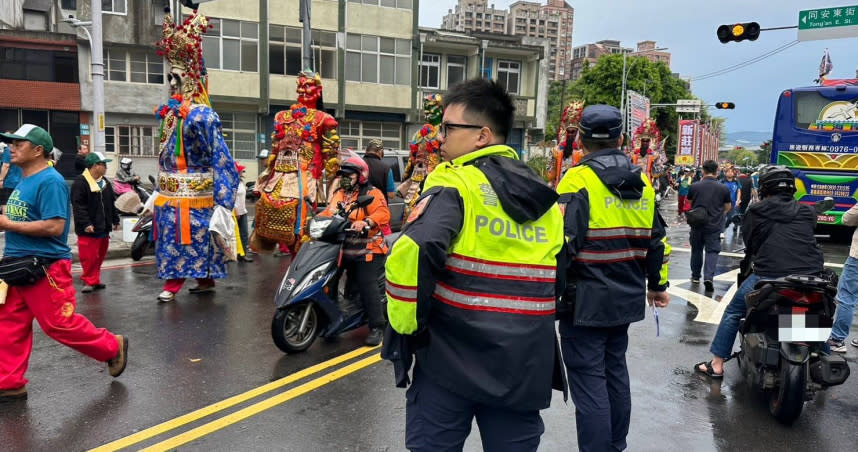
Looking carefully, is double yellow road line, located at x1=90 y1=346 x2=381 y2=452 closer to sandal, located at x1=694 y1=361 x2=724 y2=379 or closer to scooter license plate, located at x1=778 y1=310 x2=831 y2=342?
sandal, located at x1=694 y1=361 x2=724 y2=379

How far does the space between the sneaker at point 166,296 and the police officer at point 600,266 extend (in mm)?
5033

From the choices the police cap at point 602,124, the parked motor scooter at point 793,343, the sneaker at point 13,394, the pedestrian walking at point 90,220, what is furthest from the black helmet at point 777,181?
the pedestrian walking at point 90,220

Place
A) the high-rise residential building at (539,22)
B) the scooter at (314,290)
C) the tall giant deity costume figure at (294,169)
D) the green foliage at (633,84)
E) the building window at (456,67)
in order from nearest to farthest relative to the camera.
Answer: the scooter at (314,290)
the tall giant deity costume figure at (294,169)
the building window at (456,67)
the green foliage at (633,84)
the high-rise residential building at (539,22)

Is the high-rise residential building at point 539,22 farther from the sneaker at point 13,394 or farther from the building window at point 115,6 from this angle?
the sneaker at point 13,394

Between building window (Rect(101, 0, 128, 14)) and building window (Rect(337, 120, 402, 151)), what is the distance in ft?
33.7

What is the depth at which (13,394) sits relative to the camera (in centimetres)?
414

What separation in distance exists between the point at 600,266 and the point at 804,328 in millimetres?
1836

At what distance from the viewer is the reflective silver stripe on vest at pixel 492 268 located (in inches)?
88.0

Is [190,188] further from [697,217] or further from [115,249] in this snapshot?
[697,217]

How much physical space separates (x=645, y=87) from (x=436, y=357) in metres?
50.7

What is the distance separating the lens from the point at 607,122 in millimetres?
3314

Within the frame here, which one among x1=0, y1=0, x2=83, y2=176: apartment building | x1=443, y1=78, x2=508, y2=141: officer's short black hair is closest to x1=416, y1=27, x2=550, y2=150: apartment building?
x1=0, y1=0, x2=83, y2=176: apartment building

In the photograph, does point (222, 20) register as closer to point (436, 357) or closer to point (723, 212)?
point (723, 212)

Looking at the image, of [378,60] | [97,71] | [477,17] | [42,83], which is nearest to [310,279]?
[97,71]
